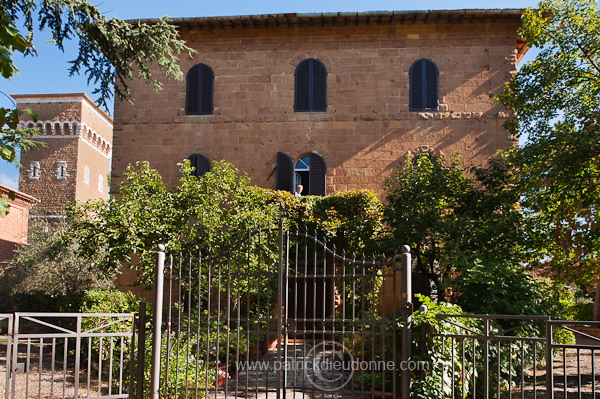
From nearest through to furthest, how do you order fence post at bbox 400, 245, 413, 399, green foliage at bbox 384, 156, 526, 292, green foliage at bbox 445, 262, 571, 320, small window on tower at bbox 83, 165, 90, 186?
fence post at bbox 400, 245, 413, 399 → green foliage at bbox 445, 262, 571, 320 → green foliage at bbox 384, 156, 526, 292 → small window on tower at bbox 83, 165, 90, 186

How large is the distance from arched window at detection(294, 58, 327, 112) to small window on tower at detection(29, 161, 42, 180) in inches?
823

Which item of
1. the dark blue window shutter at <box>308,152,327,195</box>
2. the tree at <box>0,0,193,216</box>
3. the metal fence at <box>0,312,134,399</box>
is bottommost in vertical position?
the metal fence at <box>0,312,134,399</box>

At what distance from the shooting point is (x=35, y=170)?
3058 centimetres

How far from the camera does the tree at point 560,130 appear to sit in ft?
31.8

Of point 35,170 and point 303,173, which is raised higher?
point 35,170

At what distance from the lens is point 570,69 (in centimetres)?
1042

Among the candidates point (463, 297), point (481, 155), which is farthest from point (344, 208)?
point (463, 297)

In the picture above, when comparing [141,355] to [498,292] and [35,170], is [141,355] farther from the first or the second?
[35,170]

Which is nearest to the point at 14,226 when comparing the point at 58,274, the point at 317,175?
the point at 58,274

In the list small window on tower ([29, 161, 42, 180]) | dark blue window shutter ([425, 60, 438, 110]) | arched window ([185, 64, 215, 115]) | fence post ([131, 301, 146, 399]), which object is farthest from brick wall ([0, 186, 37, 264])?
fence post ([131, 301, 146, 399])

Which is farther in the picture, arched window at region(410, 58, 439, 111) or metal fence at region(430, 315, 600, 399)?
arched window at region(410, 58, 439, 111)

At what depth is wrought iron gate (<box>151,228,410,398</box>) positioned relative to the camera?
629 cm

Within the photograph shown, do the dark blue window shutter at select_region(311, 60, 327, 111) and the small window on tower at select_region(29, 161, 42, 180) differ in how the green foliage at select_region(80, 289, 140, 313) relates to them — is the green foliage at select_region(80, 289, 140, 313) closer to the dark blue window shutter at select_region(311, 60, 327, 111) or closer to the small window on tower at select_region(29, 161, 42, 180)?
the dark blue window shutter at select_region(311, 60, 327, 111)

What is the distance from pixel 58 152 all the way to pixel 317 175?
21324mm
